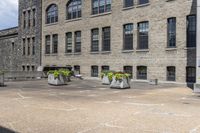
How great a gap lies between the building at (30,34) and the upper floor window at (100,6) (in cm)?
1117

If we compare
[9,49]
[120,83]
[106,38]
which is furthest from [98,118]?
[9,49]

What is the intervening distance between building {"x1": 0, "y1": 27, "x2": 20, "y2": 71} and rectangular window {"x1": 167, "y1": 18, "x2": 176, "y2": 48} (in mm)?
28692

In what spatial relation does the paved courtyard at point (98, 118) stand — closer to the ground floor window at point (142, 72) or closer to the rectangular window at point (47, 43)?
the ground floor window at point (142, 72)

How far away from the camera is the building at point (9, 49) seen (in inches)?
2012

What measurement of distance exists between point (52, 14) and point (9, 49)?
14297 millimetres

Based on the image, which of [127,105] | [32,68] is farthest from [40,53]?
[127,105]

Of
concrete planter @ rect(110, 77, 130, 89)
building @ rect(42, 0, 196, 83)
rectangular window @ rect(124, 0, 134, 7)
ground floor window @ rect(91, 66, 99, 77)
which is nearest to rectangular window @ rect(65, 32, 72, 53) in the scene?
building @ rect(42, 0, 196, 83)

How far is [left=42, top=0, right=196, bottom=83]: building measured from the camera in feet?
90.2

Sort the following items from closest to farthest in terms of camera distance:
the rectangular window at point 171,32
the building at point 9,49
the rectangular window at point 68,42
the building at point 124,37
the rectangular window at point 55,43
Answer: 1. the building at point 124,37
2. the rectangular window at point 171,32
3. the rectangular window at point 68,42
4. the rectangular window at point 55,43
5. the building at point 9,49

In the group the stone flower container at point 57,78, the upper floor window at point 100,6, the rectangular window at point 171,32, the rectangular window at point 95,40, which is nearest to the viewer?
the stone flower container at point 57,78

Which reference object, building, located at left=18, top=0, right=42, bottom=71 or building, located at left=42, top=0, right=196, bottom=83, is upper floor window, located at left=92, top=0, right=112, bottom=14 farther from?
building, located at left=18, top=0, right=42, bottom=71

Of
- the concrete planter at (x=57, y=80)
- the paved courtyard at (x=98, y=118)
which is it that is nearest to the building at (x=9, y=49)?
the concrete planter at (x=57, y=80)

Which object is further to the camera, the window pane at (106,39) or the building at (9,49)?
the building at (9,49)

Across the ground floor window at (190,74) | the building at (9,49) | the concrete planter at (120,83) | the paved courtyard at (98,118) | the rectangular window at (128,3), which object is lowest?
the paved courtyard at (98,118)
